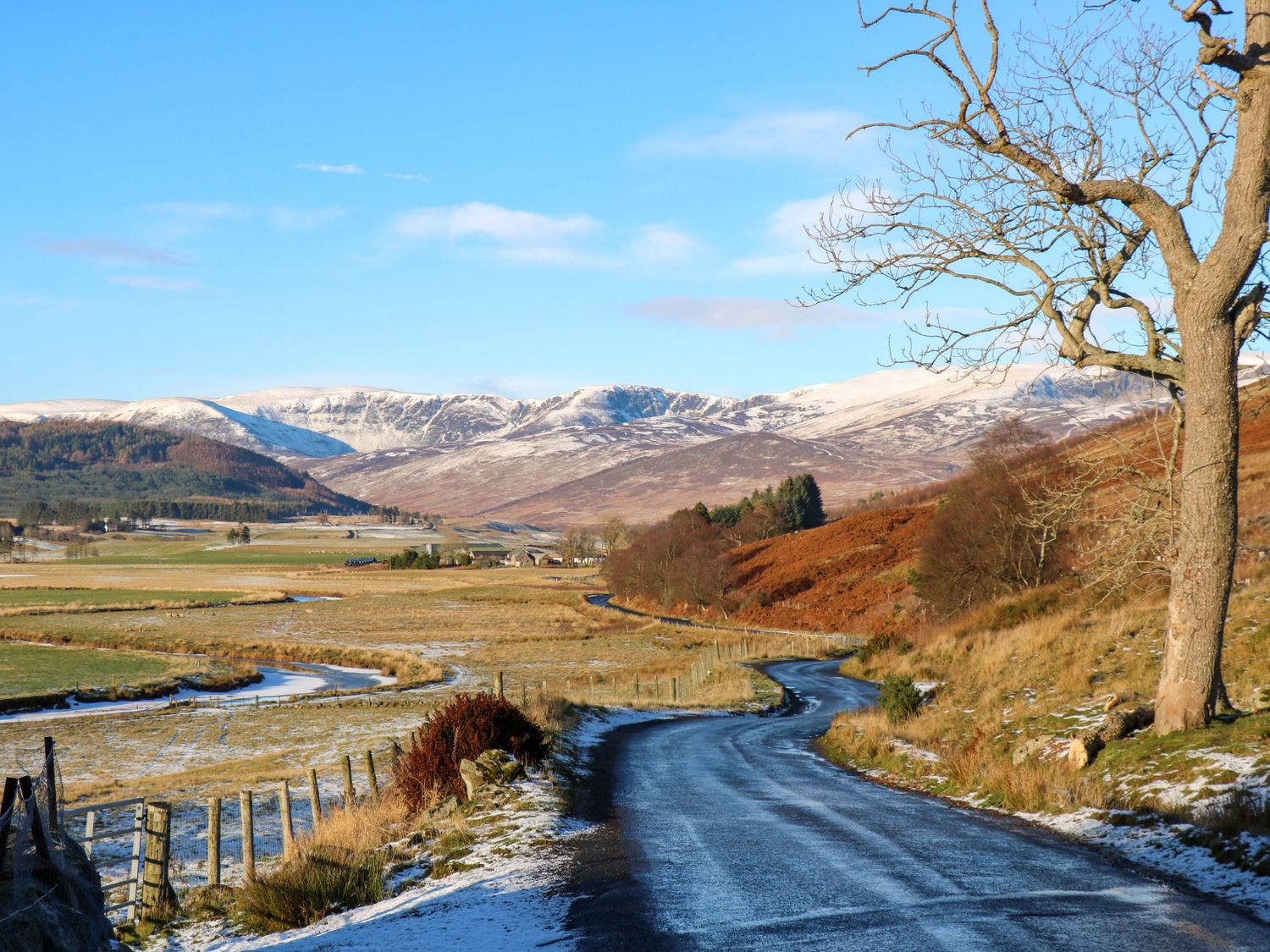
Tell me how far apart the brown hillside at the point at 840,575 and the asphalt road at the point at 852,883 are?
5307cm

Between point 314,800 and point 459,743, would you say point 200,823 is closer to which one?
point 314,800

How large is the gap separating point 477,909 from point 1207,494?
932 cm

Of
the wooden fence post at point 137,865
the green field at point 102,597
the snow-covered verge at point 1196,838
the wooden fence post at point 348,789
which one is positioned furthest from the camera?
the green field at point 102,597

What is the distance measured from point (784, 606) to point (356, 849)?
7528 cm

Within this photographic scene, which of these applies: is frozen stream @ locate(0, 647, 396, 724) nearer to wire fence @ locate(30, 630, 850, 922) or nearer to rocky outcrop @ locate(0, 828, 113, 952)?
wire fence @ locate(30, 630, 850, 922)

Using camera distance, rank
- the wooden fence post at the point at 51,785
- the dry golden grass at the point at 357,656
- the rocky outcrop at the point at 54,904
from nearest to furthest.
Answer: the rocky outcrop at the point at 54,904
the wooden fence post at the point at 51,785
the dry golden grass at the point at 357,656

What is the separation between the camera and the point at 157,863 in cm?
1436

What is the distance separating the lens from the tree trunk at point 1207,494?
37.8 ft

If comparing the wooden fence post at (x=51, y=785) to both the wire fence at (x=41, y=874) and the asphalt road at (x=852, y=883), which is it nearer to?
the wire fence at (x=41, y=874)

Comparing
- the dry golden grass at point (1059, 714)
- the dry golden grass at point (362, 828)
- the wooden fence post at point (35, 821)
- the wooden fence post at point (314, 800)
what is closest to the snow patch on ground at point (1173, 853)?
the dry golden grass at point (1059, 714)

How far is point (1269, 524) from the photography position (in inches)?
1201

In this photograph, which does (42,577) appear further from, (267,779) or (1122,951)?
(1122,951)

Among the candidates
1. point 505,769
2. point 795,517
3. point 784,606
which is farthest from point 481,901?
point 795,517

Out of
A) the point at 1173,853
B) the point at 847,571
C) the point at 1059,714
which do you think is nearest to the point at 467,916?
the point at 1173,853
